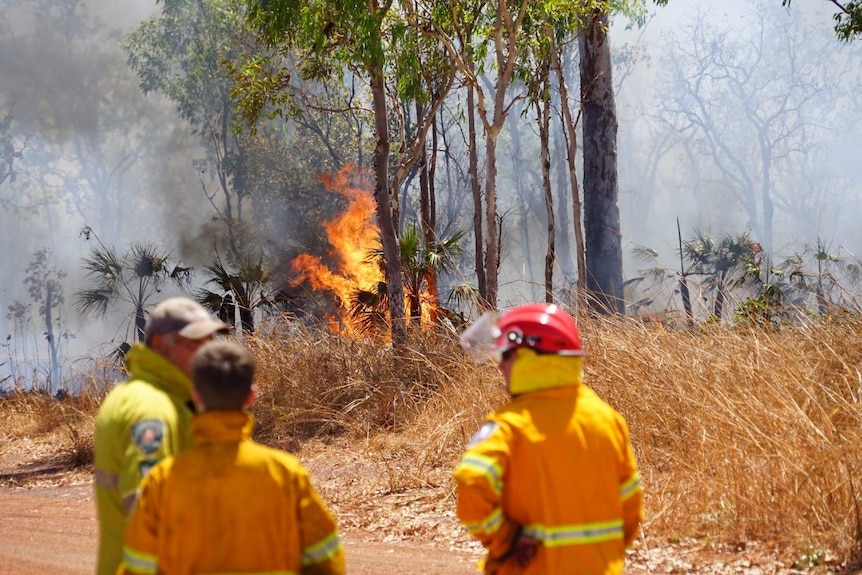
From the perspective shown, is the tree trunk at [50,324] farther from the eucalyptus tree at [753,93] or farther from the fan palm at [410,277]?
the eucalyptus tree at [753,93]

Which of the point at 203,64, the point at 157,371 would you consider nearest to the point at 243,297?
the point at 157,371

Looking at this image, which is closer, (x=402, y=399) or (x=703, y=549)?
(x=703, y=549)

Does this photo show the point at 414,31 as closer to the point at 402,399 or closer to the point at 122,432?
the point at 402,399

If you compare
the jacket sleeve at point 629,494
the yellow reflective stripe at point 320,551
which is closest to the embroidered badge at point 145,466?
the yellow reflective stripe at point 320,551

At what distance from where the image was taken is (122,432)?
290cm

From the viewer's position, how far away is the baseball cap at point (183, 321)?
3.03 m

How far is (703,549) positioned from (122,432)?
4590 millimetres

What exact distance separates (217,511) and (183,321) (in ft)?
2.31

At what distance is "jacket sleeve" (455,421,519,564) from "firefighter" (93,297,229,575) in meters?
0.92

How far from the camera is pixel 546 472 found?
9.31ft

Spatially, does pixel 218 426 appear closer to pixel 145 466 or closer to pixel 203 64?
pixel 145 466

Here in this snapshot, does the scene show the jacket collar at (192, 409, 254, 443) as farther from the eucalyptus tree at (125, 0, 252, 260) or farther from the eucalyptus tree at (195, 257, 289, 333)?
the eucalyptus tree at (125, 0, 252, 260)

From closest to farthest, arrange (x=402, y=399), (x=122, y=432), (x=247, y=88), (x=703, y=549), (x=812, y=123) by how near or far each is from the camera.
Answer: (x=122, y=432), (x=703, y=549), (x=402, y=399), (x=247, y=88), (x=812, y=123)

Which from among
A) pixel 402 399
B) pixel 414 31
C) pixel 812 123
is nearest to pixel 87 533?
pixel 402 399
